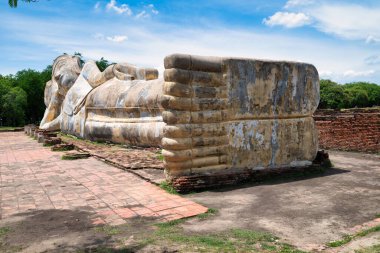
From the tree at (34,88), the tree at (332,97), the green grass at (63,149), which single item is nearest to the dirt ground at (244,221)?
the green grass at (63,149)

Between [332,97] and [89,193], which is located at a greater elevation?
[332,97]

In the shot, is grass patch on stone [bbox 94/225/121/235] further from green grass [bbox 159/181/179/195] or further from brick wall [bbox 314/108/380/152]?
brick wall [bbox 314/108/380/152]

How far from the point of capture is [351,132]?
1020 centimetres

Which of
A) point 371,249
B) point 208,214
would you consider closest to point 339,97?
point 208,214

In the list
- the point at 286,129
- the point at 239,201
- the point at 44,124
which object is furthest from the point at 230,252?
A: the point at 44,124

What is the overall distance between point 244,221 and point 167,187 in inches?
72.7

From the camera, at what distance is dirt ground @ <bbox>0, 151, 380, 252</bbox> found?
12.0ft

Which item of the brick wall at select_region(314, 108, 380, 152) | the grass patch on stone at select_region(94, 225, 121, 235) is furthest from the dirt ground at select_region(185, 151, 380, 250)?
the brick wall at select_region(314, 108, 380, 152)

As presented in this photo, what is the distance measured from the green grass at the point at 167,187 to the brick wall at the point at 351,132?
6.47m

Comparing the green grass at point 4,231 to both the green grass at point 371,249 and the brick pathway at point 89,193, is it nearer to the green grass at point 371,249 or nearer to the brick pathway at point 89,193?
the brick pathway at point 89,193

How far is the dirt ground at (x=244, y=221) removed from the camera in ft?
12.0

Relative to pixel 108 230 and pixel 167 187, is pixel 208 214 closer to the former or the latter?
pixel 108 230

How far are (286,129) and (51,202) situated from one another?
4410 millimetres

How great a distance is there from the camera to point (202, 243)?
359cm
